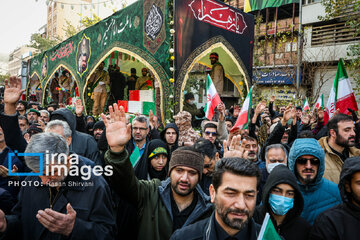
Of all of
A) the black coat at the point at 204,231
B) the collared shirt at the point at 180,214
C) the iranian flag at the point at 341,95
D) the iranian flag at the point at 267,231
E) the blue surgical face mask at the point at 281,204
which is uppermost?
the iranian flag at the point at 341,95

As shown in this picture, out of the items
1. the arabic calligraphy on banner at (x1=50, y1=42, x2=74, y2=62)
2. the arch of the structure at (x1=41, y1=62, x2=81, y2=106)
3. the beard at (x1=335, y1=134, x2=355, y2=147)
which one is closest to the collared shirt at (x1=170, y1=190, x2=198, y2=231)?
the beard at (x1=335, y1=134, x2=355, y2=147)

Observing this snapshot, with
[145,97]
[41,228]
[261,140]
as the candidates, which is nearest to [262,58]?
[145,97]

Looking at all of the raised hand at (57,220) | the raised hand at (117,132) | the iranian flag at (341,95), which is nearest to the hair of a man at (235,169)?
the raised hand at (117,132)

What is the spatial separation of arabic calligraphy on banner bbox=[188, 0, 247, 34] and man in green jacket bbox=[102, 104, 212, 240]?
15.5 feet

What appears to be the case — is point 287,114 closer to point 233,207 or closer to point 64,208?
point 233,207

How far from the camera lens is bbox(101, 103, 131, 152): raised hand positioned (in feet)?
6.21

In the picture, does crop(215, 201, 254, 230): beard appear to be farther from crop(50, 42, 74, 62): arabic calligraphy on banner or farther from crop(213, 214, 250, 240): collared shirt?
crop(50, 42, 74, 62): arabic calligraphy on banner

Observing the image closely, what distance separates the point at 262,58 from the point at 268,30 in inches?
76.2

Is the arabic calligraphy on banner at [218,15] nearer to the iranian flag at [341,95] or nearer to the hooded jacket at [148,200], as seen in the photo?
the iranian flag at [341,95]

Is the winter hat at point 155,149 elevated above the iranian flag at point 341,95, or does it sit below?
below

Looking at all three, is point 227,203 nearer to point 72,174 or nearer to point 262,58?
point 72,174

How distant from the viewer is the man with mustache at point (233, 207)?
152 centimetres

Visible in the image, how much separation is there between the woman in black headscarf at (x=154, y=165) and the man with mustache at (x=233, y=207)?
160cm

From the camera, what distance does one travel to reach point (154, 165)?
3.26 m
